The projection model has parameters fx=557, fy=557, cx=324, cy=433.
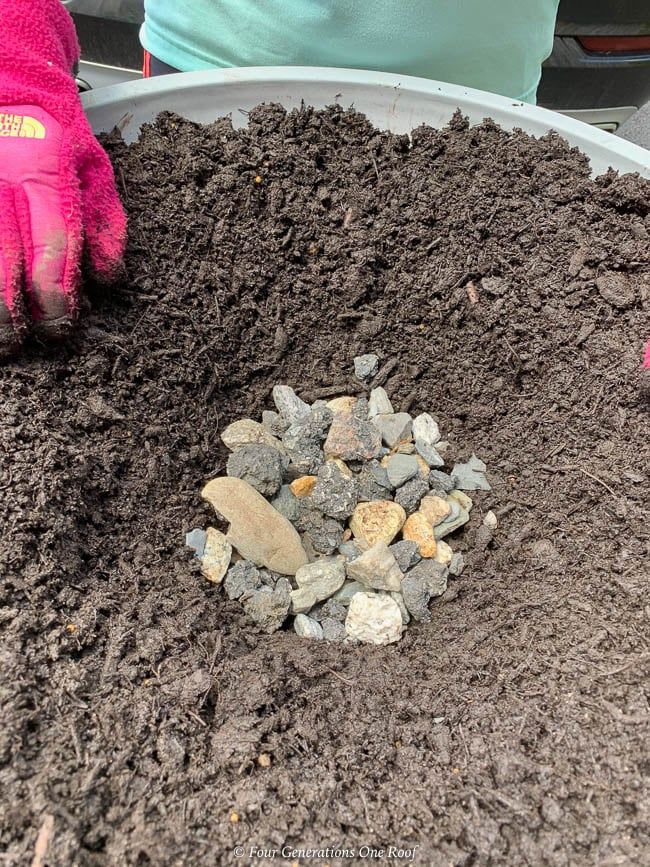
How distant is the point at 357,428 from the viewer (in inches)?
43.4

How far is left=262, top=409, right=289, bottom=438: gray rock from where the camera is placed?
1.13 metres

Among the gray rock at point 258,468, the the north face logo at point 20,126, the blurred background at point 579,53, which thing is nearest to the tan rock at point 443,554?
the gray rock at point 258,468

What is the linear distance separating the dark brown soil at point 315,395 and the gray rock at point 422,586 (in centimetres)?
3

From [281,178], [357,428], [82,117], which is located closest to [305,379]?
[357,428]

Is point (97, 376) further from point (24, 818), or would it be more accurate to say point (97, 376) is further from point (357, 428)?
point (24, 818)

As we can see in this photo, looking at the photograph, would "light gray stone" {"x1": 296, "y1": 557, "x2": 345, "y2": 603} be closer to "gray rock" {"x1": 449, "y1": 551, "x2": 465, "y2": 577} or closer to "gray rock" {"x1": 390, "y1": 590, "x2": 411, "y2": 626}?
"gray rock" {"x1": 390, "y1": 590, "x2": 411, "y2": 626}

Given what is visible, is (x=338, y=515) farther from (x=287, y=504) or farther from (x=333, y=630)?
(x=333, y=630)

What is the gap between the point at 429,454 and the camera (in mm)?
1128

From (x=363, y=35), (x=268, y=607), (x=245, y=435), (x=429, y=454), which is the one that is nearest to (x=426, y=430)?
(x=429, y=454)

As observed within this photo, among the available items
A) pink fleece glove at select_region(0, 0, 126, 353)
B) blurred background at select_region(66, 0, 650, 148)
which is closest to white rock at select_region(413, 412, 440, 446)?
pink fleece glove at select_region(0, 0, 126, 353)

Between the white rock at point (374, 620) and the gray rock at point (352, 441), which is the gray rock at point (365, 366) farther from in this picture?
the white rock at point (374, 620)

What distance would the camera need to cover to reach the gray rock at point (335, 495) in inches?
40.6

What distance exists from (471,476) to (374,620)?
0.36 m

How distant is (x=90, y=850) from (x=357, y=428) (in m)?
0.76
